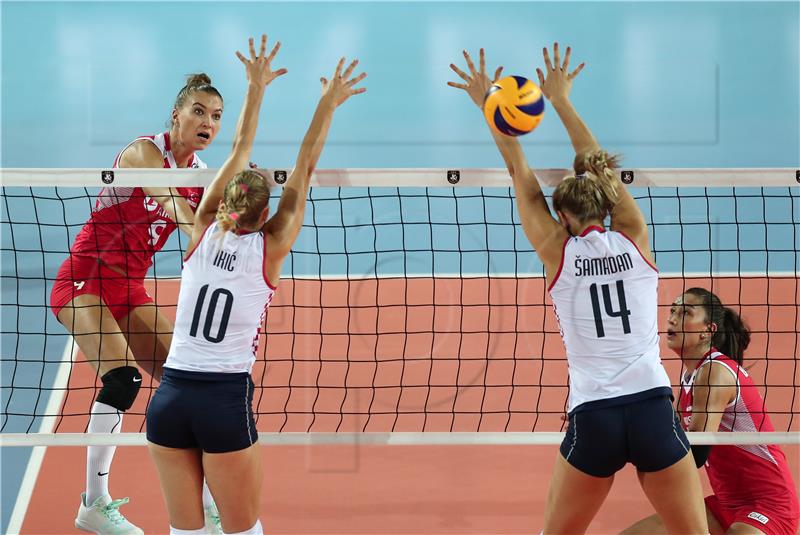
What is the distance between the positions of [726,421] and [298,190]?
221cm

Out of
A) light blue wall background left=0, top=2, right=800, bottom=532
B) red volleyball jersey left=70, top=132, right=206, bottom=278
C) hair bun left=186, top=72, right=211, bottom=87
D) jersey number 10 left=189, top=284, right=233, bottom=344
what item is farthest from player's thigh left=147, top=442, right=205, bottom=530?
light blue wall background left=0, top=2, right=800, bottom=532

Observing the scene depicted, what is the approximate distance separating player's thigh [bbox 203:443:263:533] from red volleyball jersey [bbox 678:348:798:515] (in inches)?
76.7

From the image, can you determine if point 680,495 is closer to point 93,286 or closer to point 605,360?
point 605,360

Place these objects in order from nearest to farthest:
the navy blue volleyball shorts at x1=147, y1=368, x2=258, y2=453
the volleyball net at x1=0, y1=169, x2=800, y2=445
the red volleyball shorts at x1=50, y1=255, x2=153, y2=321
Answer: the navy blue volleyball shorts at x1=147, y1=368, x2=258, y2=453, the volleyball net at x1=0, y1=169, x2=800, y2=445, the red volleyball shorts at x1=50, y1=255, x2=153, y2=321

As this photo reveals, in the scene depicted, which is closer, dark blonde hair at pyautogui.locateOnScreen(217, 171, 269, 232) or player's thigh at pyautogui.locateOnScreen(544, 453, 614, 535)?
player's thigh at pyautogui.locateOnScreen(544, 453, 614, 535)

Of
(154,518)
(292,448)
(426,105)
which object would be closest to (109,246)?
(154,518)

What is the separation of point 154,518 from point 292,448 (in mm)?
1056

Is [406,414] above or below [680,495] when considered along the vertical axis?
below

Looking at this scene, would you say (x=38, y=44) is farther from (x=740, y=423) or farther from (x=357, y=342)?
(x=740, y=423)

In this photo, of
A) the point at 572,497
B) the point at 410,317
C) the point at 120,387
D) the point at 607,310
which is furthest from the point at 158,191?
the point at 410,317

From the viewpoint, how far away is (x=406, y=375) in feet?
22.4

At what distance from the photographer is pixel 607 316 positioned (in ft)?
11.1

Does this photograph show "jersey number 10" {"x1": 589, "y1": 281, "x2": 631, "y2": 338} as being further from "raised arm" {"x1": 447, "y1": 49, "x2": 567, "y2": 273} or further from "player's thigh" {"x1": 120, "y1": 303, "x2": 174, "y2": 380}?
"player's thigh" {"x1": 120, "y1": 303, "x2": 174, "y2": 380}

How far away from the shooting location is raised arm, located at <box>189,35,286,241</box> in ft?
12.2
